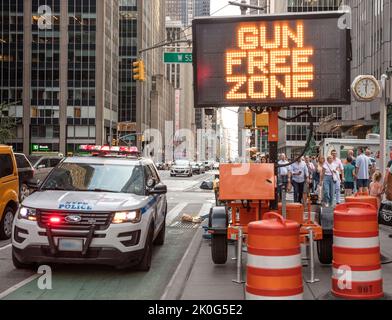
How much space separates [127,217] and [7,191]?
4604 mm

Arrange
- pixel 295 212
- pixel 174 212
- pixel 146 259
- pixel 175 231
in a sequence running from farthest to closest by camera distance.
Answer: pixel 174 212
pixel 175 231
pixel 295 212
pixel 146 259

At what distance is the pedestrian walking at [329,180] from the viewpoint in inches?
683

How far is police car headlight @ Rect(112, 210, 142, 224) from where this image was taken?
7909 mm

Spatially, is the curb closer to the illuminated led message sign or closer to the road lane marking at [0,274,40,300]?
the road lane marking at [0,274,40,300]

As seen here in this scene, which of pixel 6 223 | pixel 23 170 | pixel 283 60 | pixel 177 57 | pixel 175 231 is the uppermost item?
pixel 177 57

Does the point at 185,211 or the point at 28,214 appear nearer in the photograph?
the point at 28,214

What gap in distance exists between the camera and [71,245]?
766 cm

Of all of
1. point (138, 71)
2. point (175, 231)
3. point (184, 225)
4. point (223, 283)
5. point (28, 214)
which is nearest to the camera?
point (223, 283)

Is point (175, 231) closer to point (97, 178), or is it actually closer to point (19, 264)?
point (97, 178)

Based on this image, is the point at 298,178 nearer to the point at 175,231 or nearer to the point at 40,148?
the point at 175,231

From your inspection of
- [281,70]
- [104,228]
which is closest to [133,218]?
[104,228]

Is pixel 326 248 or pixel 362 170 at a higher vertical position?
pixel 362 170

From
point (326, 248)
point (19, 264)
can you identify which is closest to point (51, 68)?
point (19, 264)

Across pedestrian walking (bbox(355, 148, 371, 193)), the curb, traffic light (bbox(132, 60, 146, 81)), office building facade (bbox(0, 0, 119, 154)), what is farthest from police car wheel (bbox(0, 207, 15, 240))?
office building facade (bbox(0, 0, 119, 154))
